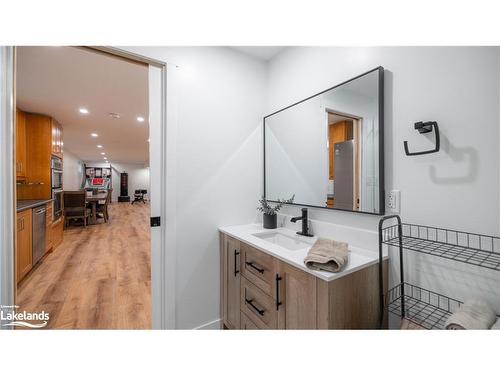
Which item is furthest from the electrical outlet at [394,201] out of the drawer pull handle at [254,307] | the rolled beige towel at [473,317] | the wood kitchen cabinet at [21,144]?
the wood kitchen cabinet at [21,144]

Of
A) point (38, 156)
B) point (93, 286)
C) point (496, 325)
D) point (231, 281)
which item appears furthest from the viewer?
point (38, 156)

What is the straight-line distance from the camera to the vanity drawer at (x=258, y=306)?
1267 millimetres

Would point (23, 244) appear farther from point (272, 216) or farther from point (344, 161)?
point (344, 161)

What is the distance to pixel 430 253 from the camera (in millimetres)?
880

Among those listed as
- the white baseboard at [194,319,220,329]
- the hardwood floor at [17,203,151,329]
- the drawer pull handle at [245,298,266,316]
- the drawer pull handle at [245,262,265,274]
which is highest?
the drawer pull handle at [245,262,265,274]

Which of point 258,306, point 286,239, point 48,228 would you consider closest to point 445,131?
point 286,239

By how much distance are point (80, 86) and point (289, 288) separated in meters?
3.41

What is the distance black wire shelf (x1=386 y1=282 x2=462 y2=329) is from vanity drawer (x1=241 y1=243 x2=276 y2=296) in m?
0.60

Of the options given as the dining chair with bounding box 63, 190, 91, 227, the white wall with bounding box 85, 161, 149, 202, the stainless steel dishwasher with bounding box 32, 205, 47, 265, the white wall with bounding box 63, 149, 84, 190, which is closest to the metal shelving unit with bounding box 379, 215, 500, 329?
the stainless steel dishwasher with bounding box 32, 205, 47, 265

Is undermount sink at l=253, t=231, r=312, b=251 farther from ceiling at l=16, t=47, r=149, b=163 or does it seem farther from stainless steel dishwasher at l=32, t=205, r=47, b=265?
stainless steel dishwasher at l=32, t=205, r=47, b=265

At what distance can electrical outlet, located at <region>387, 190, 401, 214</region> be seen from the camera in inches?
44.9

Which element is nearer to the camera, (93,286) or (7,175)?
(7,175)
